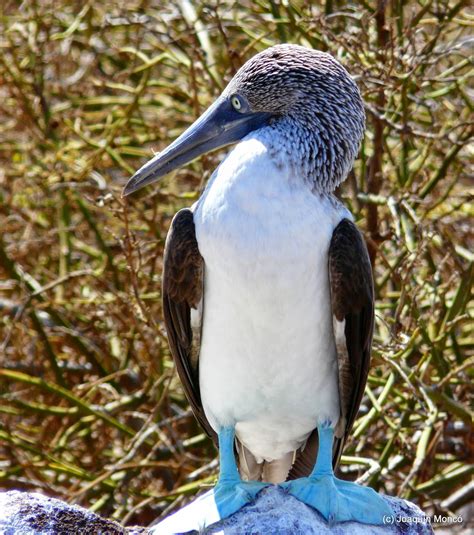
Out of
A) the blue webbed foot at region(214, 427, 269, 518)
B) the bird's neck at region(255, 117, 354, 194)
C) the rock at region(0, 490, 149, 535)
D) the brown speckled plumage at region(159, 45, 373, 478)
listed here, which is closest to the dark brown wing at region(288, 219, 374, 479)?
the brown speckled plumage at region(159, 45, 373, 478)

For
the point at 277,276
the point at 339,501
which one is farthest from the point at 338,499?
the point at 277,276

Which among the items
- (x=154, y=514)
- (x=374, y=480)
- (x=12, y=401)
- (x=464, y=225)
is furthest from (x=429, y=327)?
(x=12, y=401)

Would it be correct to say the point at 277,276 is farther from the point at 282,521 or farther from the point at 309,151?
the point at 282,521

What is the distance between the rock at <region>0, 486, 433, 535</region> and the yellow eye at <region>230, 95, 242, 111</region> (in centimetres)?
155

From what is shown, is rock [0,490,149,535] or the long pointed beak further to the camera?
the long pointed beak

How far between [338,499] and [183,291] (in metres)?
1.03

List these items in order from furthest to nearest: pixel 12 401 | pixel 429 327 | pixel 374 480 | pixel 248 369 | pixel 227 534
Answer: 1. pixel 12 401
2. pixel 429 327
3. pixel 374 480
4. pixel 248 369
5. pixel 227 534

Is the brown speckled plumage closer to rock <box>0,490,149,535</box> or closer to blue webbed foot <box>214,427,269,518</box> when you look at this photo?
blue webbed foot <box>214,427,269,518</box>

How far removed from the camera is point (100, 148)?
604 cm

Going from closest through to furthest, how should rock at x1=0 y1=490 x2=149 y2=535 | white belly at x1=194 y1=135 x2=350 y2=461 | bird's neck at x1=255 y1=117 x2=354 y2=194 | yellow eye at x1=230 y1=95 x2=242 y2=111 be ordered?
rock at x1=0 y1=490 x2=149 y2=535
white belly at x1=194 y1=135 x2=350 y2=461
bird's neck at x1=255 y1=117 x2=354 y2=194
yellow eye at x1=230 y1=95 x2=242 y2=111

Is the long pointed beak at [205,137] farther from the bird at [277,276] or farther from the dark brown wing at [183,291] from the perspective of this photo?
the dark brown wing at [183,291]

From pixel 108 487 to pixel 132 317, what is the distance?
932mm

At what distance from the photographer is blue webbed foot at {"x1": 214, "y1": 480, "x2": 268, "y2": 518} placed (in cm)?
388

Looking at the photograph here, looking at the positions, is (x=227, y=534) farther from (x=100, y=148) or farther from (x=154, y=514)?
(x=100, y=148)
